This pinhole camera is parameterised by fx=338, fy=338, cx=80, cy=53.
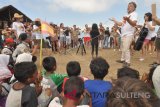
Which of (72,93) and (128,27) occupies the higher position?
(128,27)

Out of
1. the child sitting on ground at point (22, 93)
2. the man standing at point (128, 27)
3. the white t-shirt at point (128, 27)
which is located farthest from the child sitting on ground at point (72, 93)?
the white t-shirt at point (128, 27)

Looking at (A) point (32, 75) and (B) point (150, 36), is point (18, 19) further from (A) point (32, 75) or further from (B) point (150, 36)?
(A) point (32, 75)

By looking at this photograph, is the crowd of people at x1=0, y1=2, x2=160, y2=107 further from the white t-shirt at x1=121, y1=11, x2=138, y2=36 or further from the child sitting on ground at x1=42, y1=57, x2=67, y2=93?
the white t-shirt at x1=121, y1=11, x2=138, y2=36

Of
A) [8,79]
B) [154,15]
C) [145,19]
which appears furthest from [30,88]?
[145,19]

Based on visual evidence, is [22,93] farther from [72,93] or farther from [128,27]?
[128,27]

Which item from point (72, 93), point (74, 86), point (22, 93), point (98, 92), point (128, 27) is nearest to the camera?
point (72, 93)

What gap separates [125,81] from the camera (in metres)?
2.28

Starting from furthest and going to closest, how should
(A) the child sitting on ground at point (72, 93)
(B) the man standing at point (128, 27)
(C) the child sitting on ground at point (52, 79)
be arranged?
(B) the man standing at point (128, 27)
(C) the child sitting on ground at point (52, 79)
(A) the child sitting on ground at point (72, 93)

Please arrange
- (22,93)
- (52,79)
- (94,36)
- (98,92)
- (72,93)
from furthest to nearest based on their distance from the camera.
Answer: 1. (94,36)
2. (52,79)
3. (98,92)
4. (22,93)
5. (72,93)

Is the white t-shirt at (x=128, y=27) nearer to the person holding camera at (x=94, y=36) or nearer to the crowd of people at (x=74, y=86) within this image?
the crowd of people at (x=74, y=86)

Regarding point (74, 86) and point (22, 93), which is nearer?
point (74, 86)

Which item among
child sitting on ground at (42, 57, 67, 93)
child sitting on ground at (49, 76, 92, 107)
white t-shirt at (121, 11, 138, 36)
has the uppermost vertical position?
white t-shirt at (121, 11, 138, 36)

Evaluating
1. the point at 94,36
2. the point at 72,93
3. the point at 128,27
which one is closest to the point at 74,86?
the point at 72,93

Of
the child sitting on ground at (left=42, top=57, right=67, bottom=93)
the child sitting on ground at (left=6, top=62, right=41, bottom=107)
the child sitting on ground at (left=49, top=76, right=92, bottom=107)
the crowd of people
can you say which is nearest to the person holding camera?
the crowd of people
